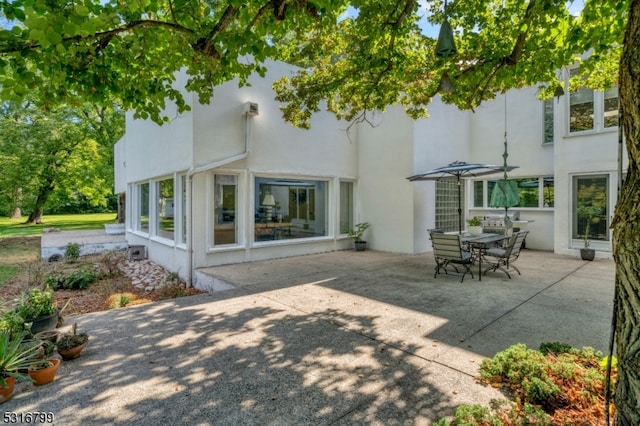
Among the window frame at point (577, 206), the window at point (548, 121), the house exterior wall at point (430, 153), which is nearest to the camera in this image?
the window frame at point (577, 206)

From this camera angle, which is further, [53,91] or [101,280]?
[101,280]

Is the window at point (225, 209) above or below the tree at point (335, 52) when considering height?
below

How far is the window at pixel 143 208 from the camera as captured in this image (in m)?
12.1

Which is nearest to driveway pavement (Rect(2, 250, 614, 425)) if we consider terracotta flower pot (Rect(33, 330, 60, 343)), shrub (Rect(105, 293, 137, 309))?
terracotta flower pot (Rect(33, 330, 60, 343))

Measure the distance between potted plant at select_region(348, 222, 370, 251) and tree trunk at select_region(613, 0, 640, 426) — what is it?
9.29m

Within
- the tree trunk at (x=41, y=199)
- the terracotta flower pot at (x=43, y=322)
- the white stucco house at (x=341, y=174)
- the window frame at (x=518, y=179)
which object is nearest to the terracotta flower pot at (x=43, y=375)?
the terracotta flower pot at (x=43, y=322)

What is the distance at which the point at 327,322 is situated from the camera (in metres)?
4.78

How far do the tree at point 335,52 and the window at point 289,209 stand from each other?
258 cm

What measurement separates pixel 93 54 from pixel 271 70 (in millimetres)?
6156

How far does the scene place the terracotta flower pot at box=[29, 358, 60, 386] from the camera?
10.3 ft

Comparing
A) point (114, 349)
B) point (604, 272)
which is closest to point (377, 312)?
point (114, 349)

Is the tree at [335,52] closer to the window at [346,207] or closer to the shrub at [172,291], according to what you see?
the window at [346,207]

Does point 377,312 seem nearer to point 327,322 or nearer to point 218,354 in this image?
point 327,322

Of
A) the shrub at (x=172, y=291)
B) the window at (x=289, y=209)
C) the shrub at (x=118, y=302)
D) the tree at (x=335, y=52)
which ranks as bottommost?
the shrub at (x=172, y=291)
